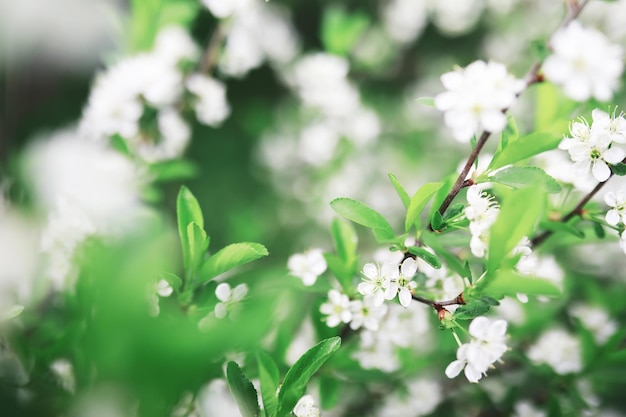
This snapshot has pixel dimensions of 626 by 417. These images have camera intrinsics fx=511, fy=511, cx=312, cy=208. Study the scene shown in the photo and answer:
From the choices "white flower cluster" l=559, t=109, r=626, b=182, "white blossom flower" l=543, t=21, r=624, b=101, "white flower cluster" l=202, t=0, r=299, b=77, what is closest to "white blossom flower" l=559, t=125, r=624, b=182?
"white flower cluster" l=559, t=109, r=626, b=182

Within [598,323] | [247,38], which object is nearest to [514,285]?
[598,323]

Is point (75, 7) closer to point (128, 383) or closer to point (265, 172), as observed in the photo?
point (265, 172)

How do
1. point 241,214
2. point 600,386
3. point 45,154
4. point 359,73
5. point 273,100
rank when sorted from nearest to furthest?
point 600,386, point 241,214, point 45,154, point 359,73, point 273,100

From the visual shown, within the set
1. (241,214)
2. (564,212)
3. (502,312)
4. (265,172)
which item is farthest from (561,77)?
(265,172)

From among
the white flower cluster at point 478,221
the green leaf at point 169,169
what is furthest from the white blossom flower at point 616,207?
the green leaf at point 169,169

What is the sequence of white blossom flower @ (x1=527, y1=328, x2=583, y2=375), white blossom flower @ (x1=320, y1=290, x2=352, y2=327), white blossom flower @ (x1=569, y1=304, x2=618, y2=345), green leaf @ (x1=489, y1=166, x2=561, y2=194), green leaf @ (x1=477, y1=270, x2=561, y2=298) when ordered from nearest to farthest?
green leaf @ (x1=477, y1=270, x2=561, y2=298), green leaf @ (x1=489, y1=166, x2=561, y2=194), white blossom flower @ (x1=320, y1=290, x2=352, y2=327), white blossom flower @ (x1=527, y1=328, x2=583, y2=375), white blossom flower @ (x1=569, y1=304, x2=618, y2=345)

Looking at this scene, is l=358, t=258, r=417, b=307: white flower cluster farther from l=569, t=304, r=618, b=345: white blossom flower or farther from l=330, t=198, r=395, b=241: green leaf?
l=569, t=304, r=618, b=345: white blossom flower
